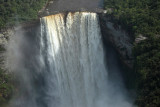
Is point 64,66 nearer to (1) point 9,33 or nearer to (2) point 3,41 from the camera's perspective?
(1) point 9,33

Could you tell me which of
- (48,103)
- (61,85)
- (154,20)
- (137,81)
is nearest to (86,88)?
(61,85)

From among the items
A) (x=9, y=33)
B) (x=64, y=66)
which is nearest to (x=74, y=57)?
(x=64, y=66)

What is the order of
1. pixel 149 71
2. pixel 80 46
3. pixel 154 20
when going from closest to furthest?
pixel 149 71
pixel 154 20
pixel 80 46

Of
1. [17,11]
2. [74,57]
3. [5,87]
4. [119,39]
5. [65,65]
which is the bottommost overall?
[5,87]

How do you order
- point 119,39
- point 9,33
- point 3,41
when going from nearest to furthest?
point 3,41, point 9,33, point 119,39

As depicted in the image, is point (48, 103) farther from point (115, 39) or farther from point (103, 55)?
point (115, 39)

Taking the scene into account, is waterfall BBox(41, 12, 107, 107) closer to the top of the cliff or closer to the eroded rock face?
the top of the cliff
